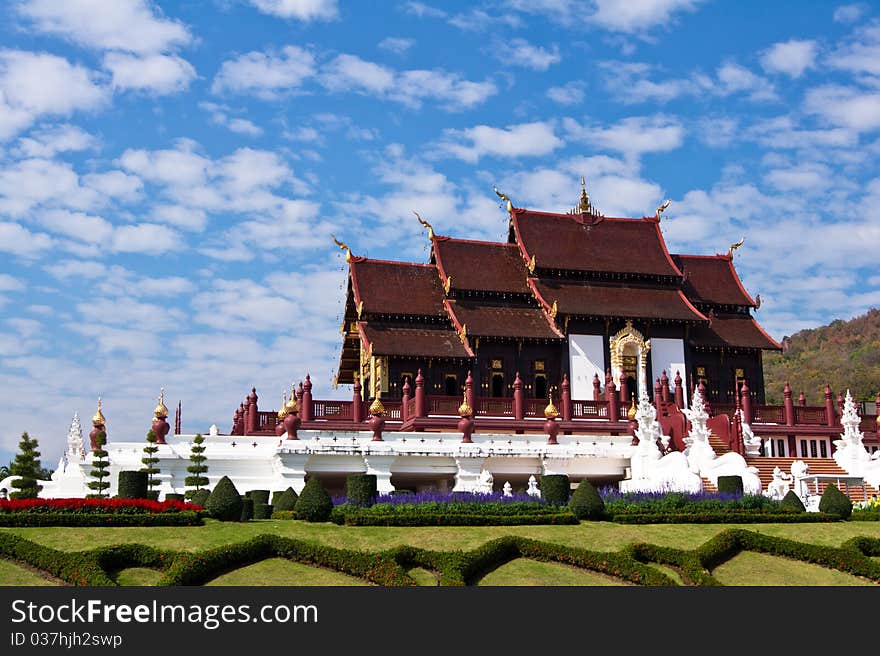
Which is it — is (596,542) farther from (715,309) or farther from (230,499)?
(715,309)

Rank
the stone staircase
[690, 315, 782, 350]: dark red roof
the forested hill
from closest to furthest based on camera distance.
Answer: the stone staircase, [690, 315, 782, 350]: dark red roof, the forested hill

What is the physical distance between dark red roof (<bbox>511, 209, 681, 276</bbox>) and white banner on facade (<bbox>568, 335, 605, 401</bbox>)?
341cm

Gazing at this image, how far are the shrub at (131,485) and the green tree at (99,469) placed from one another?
4.07 feet

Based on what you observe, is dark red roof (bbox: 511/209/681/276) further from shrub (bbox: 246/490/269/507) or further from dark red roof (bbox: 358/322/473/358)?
shrub (bbox: 246/490/269/507)

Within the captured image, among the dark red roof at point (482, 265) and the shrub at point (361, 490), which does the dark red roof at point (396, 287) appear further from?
the shrub at point (361, 490)

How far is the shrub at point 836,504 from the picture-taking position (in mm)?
24703

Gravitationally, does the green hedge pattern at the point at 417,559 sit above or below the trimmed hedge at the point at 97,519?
below

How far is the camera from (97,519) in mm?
20000

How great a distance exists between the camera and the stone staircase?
101ft

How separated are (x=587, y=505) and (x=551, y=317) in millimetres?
21055

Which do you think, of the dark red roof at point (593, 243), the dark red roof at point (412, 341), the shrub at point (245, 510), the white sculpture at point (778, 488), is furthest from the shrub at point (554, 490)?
the dark red roof at point (593, 243)

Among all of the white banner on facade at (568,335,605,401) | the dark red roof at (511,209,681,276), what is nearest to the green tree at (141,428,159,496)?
the white banner on facade at (568,335,605,401)

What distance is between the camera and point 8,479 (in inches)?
1048
